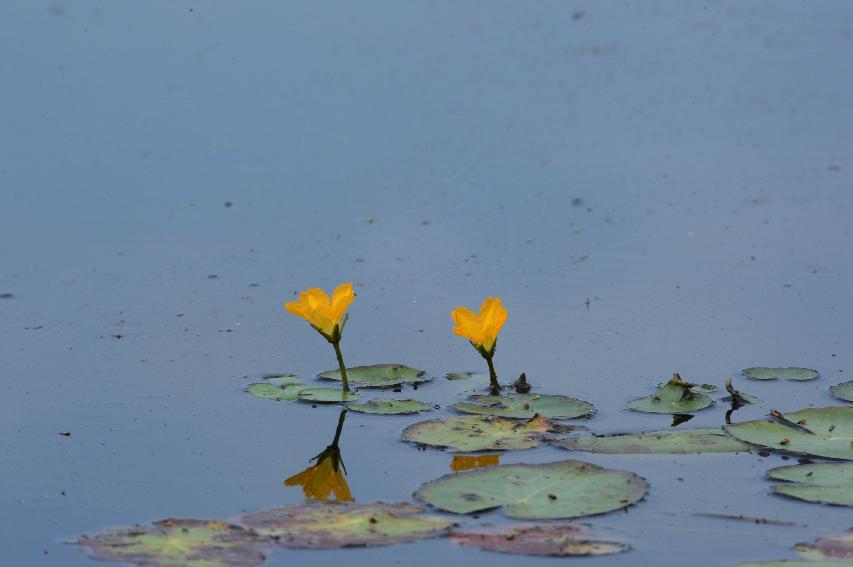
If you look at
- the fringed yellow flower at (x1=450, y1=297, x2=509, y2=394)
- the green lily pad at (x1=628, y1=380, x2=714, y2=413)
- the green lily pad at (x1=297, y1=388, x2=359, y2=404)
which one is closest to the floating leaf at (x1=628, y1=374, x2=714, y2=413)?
the green lily pad at (x1=628, y1=380, x2=714, y2=413)

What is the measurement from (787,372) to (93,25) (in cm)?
488

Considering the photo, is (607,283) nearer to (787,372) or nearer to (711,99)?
(787,372)

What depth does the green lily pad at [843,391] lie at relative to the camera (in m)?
3.55

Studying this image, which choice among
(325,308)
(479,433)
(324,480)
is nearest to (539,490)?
(479,433)

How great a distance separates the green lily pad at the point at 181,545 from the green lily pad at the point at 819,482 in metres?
1.11

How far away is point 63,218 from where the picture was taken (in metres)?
5.11

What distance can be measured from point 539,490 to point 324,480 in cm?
49

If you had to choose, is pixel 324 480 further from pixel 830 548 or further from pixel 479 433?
pixel 830 548

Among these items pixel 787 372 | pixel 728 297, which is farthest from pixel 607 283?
pixel 787 372

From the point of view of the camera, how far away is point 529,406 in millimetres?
3490

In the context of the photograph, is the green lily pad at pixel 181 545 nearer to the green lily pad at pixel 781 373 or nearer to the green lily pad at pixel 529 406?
the green lily pad at pixel 529 406

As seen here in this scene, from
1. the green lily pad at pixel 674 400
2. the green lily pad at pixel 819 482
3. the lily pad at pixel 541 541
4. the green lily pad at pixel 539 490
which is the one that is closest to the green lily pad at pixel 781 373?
the green lily pad at pixel 674 400

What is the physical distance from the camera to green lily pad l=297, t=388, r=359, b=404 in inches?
141

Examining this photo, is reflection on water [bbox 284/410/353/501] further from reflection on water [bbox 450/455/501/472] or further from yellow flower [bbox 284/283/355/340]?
yellow flower [bbox 284/283/355/340]
